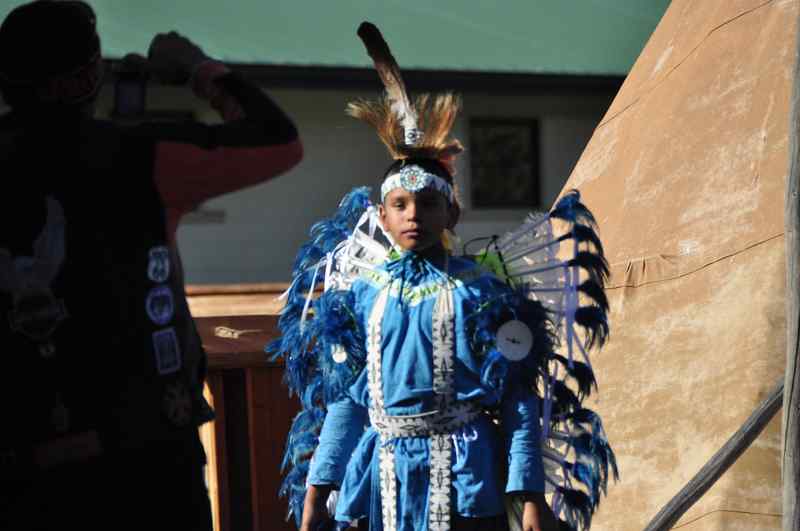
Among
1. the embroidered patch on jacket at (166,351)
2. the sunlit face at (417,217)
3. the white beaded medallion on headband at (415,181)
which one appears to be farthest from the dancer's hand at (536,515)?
the embroidered patch on jacket at (166,351)

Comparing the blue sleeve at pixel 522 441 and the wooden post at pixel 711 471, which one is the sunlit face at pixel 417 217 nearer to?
the blue sleeve at pixel 522 441

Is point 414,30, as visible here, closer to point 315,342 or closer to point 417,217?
point 315,342

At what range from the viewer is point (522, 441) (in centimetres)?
311

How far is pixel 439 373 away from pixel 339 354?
14.1 inches

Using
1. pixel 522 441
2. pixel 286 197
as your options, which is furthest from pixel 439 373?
pixel 286 197

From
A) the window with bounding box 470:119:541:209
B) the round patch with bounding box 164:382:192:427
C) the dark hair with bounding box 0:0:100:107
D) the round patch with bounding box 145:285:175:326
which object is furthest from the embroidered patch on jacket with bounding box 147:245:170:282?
the window with bounding box 470:119:541:209

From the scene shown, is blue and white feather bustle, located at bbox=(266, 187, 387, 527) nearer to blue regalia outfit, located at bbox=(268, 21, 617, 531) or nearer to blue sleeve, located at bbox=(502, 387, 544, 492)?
blue regalia outfit, located at bbox=(268, 21, 617, 531)

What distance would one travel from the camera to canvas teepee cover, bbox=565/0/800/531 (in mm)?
4332

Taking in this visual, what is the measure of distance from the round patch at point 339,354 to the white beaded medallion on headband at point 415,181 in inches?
19.3

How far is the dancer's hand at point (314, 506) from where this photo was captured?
3.32 metres

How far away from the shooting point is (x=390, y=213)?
3365 millimetres

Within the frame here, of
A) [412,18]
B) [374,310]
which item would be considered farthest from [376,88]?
[374,310]

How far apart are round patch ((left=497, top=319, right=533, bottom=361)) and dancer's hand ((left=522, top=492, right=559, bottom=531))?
396mm

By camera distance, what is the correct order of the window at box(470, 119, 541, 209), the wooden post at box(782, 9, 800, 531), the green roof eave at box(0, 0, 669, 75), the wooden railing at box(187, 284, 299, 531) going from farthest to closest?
the window at box(470, 119, 541, 209) → the green roof eave at box(0, 0, 669, 75) → the wooden railing at box(187, 284, 299, 531) → the wooden post at box(782, 9, 800, 531)
